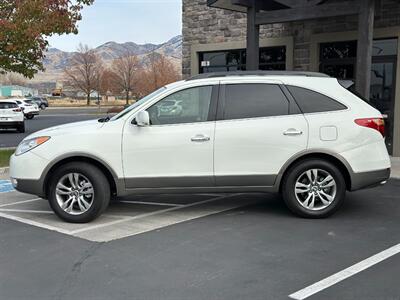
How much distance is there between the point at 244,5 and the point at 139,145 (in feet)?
20.1

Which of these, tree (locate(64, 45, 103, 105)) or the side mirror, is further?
tree (locate(64, 45, 103, 105))

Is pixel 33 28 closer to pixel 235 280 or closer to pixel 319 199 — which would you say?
pixel 319 199

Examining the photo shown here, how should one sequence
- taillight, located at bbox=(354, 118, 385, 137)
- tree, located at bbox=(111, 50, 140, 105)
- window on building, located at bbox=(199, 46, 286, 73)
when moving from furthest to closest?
tree, located at bbox=(111, 50, 140, 105), window on building, located at bbox=(199, 46, 286, 73), taillight, located at bbox=(354, 118, 385, 137)

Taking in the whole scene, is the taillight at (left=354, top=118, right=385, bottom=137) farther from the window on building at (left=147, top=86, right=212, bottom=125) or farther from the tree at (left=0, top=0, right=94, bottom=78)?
the tree at (left=0, top=0, right=94, bottom=78)

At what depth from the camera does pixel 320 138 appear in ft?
20.7

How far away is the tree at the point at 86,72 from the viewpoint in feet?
264

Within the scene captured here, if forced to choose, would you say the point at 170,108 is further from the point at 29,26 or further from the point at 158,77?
the point at 158,77

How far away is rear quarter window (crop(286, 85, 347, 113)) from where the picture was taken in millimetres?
6406

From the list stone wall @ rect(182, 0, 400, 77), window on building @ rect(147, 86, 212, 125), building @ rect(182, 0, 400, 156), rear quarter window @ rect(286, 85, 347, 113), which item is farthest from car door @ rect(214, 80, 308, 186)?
stone wall @ rect(182, 0, 400, 77)

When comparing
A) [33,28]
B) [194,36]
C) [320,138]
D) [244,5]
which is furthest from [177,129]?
[194,36]

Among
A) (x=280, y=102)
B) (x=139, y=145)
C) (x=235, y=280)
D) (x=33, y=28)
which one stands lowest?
(x=235, y=280)

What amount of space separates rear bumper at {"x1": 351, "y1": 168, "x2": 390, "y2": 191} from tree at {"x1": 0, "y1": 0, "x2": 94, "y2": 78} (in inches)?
322

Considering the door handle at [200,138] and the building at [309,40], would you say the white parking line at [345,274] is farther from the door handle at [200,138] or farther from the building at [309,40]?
the building at [309,40]

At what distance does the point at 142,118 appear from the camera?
6.12 m
